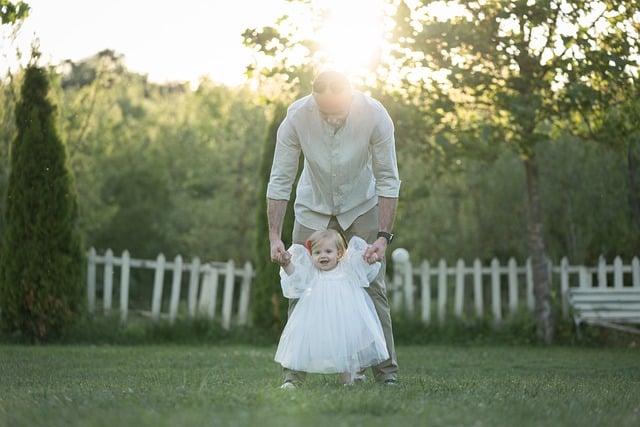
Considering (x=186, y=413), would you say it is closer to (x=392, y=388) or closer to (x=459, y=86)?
(x=392, y=388)

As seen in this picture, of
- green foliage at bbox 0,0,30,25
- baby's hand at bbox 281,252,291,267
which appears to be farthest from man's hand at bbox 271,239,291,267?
green foliage at bbox 0,0,30,25

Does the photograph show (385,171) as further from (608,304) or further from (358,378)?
(608,304)

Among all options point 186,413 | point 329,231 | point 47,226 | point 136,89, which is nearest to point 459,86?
point 47,226

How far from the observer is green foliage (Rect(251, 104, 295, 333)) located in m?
13.3

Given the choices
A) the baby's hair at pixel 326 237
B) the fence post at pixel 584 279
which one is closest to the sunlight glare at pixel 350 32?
the fence post at pixel 584 279

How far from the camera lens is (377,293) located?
6289 mm

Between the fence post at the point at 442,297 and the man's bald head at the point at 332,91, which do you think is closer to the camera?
the man's bald head at the point at 332,91

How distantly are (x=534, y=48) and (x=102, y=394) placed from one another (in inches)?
301

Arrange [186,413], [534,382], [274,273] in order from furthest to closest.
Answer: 1. [274,273]
2. [534,382]
3. [186,413]

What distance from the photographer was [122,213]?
26531 millimetres

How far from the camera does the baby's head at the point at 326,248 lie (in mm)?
6027

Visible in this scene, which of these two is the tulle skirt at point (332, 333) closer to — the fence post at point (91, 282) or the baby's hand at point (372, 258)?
the baby's hand at point (372, 258)

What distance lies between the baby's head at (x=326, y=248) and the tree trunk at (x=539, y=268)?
769 centimetres

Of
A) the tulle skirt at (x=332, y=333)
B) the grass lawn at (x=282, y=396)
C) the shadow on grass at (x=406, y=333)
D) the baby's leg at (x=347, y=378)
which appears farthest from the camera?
the shadow on grass at (x=406, y=333)
